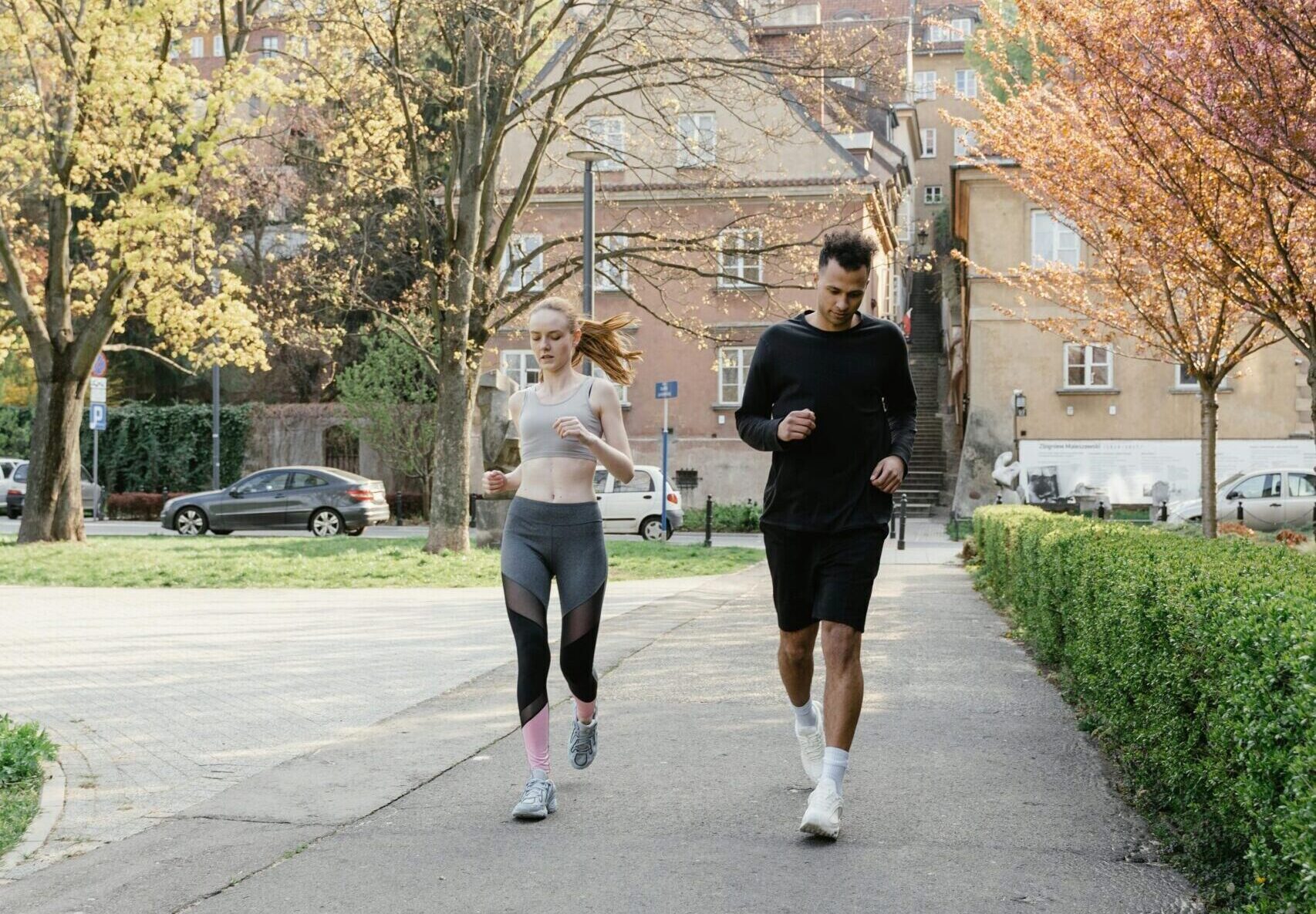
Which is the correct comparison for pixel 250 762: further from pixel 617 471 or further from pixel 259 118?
pixel 259 118

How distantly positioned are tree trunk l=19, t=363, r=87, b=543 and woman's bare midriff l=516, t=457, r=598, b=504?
17.5 m

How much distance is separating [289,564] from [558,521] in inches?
546

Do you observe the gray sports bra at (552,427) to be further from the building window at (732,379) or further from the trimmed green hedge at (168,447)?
the trimmed green hedge at (168,447)

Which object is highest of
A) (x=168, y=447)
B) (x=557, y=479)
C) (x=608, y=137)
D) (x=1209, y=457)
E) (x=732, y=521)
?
(x=608, y=137)

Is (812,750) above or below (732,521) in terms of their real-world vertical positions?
above

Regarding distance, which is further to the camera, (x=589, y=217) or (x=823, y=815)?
(x=589, y=217)

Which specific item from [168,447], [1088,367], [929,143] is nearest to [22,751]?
[1088,367]

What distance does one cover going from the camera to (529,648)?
5.39m

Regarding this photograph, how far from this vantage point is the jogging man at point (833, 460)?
5047mm

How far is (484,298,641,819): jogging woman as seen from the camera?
213 inches

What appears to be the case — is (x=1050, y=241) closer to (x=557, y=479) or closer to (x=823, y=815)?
(x=557, y=479)

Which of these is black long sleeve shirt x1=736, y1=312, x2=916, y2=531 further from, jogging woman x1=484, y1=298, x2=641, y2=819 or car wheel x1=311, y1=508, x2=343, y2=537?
car wheel x1=311, y1=508, x2=343, y2=537

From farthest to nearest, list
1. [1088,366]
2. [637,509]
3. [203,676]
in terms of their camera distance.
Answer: [1088,366], [637,509], [203,676]


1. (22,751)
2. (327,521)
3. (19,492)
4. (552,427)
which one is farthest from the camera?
(19,492)
